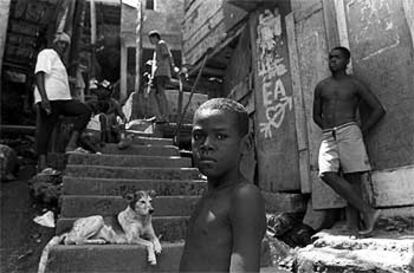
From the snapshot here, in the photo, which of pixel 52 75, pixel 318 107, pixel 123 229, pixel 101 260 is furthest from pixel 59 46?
pixel 318 107

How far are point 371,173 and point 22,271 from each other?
11.7 feet

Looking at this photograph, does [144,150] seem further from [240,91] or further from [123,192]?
[240,91]

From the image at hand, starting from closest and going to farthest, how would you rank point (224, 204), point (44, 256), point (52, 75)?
point (224, 204), point (44, 256), point (52, 75)

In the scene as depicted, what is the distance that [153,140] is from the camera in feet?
19.0

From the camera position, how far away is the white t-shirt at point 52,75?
14.6 feet

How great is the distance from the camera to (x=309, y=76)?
15.3 ft

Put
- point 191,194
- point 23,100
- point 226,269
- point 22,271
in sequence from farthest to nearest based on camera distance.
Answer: point 23,100 < point 191,194 < point 22,271 < point 226,269

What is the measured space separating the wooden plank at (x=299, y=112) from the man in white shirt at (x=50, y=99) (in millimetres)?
2916

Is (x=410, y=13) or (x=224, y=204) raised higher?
(x=410, y=13)

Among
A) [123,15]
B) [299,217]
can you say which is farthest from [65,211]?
[123,15]

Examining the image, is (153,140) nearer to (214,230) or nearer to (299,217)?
(299,217)

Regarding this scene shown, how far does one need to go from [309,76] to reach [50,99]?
341 cm

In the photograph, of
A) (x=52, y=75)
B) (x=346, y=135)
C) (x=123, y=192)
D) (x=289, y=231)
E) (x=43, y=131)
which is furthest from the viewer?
(x=43, y=131)

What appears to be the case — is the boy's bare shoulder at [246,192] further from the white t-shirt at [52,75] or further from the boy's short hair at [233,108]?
the white t-shirt at [52,75]
